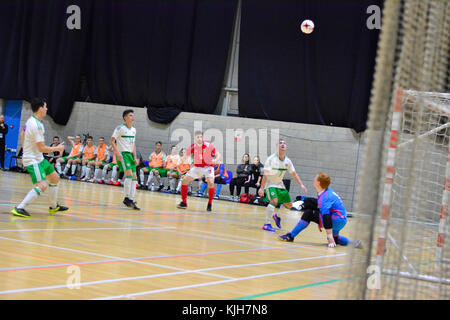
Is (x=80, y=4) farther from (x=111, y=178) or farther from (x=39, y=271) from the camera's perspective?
(x=39, y=271)

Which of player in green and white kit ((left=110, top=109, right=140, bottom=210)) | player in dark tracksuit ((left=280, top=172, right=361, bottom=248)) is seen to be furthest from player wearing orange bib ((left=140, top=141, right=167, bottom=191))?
player in dark tracksuit ((left=280, top=172, right=361, bottom=248))

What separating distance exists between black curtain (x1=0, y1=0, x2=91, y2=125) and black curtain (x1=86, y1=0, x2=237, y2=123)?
0.71m

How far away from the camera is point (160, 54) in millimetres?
21234

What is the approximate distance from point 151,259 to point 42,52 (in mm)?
18621

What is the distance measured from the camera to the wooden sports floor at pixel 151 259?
4.43 meters

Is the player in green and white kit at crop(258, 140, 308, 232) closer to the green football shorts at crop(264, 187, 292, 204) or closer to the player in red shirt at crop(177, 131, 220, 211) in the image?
the green football shorts at crop(264, 187, 292, 204)

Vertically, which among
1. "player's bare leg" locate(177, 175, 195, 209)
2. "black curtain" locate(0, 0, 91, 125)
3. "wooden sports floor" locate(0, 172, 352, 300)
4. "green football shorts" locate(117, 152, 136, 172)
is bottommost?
"wooden sports floor" locate(0, 172, 352, 300)

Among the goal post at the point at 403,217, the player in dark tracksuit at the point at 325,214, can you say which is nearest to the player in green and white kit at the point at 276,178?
the player in dark tracksuit at the point at 325,214

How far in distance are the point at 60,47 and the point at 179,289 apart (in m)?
19.5

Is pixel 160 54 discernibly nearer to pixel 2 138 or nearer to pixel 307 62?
pixel 307 62

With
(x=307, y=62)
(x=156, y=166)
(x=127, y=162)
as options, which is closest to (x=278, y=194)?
(x=127, y=162)

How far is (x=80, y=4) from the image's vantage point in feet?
72.7

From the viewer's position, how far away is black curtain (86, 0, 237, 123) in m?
20.5

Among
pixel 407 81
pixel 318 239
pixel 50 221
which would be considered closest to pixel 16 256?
pixel 50 221
